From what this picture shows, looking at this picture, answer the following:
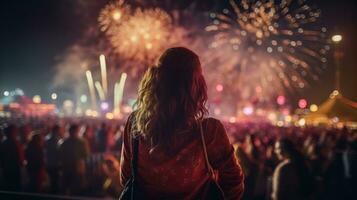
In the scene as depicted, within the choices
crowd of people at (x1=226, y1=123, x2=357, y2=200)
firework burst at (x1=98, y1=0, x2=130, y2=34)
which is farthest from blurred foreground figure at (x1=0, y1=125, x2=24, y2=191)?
firework burst at (x1=98, y1=0, x2=130, y2=34)

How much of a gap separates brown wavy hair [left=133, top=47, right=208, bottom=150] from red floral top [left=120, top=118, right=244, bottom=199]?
68 mm

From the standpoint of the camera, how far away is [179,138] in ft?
7.41

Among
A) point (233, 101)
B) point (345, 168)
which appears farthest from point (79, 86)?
point (345, 168)

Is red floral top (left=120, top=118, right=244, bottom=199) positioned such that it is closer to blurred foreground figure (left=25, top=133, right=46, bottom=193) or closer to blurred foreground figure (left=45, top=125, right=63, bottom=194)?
blurred foreground figure (left=25, top=133, right=46, bottom=193)

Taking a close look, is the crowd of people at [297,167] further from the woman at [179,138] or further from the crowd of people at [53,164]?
the woman at [179,138]

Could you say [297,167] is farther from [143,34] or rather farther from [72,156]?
[143,34]

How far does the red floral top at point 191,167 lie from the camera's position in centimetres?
223

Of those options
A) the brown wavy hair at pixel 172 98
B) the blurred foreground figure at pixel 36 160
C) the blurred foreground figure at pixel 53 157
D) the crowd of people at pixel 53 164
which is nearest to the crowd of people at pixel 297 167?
the crowd of people at pixel 53 164

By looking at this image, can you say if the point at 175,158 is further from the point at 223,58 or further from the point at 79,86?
the point at 79,86

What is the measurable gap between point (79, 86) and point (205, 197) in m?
78.6

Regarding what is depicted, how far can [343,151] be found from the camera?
13.9 meters

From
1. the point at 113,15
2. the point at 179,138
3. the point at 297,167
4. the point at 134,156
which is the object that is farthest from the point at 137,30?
the point at 179,138

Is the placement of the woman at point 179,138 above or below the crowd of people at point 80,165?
above

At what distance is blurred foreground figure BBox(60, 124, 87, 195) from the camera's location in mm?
9875
